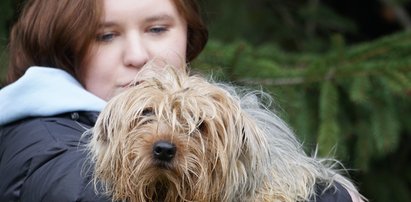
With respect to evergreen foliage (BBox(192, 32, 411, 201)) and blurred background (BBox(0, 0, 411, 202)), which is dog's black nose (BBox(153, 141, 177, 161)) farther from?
evergreen foliage (BBox(192, 32, 411, 201))

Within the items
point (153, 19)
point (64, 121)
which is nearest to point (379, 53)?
point (153, 19)

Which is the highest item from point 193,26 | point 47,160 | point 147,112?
point 147,112

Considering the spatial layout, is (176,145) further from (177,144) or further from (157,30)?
(157,30)

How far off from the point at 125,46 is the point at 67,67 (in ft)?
0.74

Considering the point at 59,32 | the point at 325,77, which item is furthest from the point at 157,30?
the point at 325,77

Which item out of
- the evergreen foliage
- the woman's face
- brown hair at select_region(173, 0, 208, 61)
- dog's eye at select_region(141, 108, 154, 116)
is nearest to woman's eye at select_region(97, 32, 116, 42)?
the woman's face

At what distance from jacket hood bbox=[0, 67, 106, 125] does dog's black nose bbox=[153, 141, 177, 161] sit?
457 mm

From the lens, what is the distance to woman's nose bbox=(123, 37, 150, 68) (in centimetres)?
334

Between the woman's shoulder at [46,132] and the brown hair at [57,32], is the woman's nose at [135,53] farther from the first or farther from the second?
the woman's shoulder at [46,132]

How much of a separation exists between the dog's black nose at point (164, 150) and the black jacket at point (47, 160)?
0.64 feet

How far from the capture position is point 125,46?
11.1 feet

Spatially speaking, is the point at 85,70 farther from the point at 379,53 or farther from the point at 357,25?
the point at 357,25

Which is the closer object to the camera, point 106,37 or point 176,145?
point 176,145

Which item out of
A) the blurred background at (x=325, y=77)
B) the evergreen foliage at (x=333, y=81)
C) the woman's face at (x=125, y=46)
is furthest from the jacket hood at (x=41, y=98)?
the evergreen foliage at (x=333, y=81)
